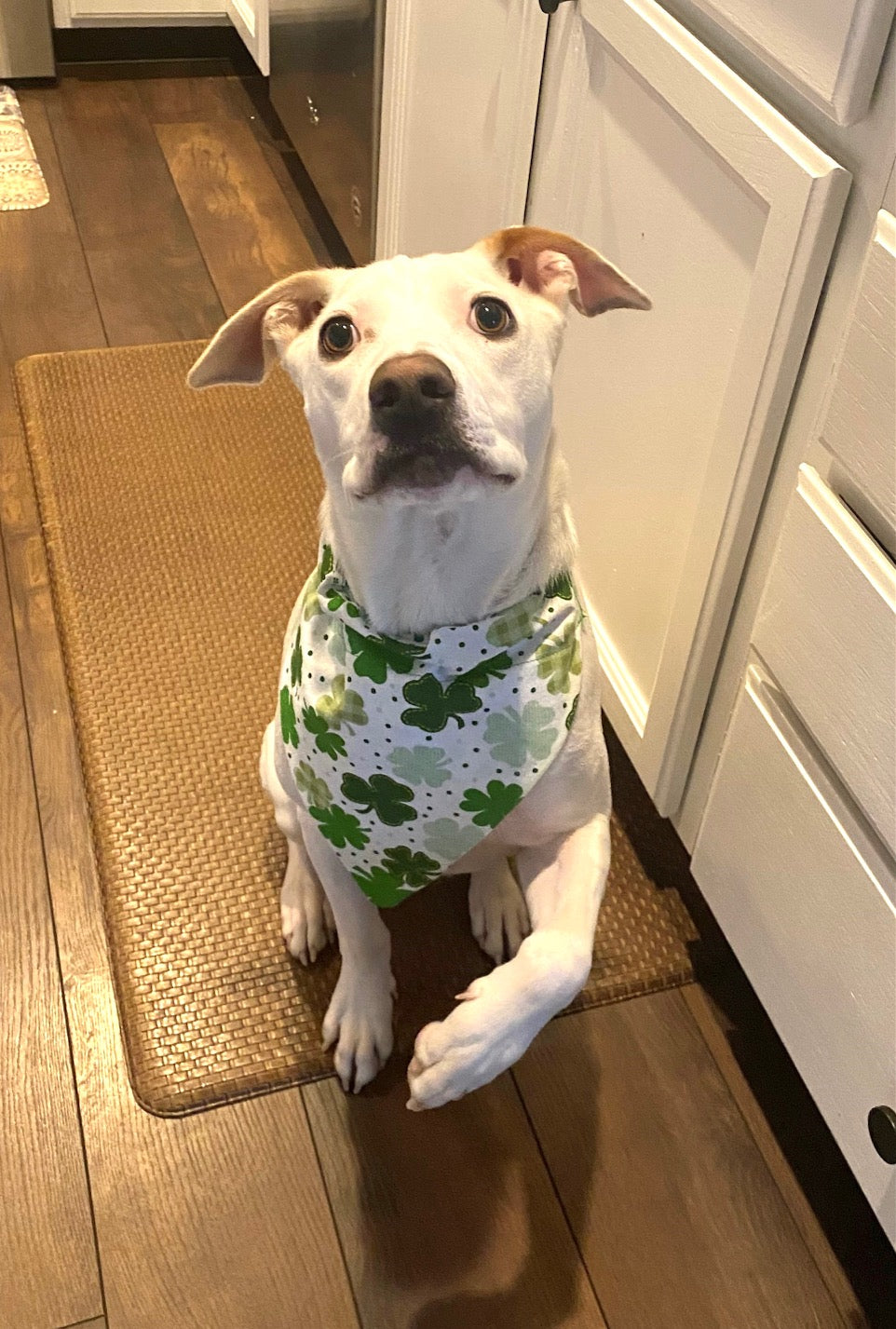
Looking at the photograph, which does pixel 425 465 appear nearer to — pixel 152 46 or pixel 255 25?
pixel 255 25

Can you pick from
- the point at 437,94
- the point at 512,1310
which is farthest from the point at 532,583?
the point at 437,94

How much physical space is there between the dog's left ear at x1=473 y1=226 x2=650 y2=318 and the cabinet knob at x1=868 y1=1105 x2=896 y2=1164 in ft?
2.54

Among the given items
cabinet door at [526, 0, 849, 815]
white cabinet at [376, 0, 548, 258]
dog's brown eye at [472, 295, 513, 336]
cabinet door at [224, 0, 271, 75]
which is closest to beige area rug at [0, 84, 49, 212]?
cabinet door at [224, 0, 271, 75]

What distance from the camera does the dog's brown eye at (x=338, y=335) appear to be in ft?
3.50

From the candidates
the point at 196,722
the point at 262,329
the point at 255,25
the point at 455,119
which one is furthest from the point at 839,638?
the point at 255,25

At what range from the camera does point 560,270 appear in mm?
1169

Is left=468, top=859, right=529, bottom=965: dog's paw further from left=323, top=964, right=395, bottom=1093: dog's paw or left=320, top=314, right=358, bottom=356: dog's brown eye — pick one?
left=320, top=314, right=358, bottom=356: dog's brown eye

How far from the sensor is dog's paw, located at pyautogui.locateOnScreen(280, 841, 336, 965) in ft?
4.92

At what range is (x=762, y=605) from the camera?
118 cm

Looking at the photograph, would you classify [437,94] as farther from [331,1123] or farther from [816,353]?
[331,1123]

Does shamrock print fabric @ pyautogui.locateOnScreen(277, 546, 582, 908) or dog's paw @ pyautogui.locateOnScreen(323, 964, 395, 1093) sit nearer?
shamrock print fabric @ pyautogui.locateOnScreen(277, 546, 582, 908)

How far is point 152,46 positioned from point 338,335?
2.87m

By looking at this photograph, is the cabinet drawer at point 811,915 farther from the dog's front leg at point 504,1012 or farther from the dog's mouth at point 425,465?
the dog's mouth at point 425,465

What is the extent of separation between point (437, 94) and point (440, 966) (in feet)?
4.46
